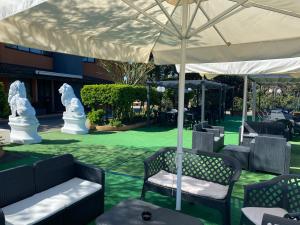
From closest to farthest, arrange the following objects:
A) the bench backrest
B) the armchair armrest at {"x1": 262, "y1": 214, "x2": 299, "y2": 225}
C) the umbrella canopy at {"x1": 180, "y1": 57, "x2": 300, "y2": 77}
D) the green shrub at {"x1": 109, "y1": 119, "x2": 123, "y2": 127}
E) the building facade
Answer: the armchair armrest at {"x1": 262, "y1": 214, "x2": 299, "y2": 225} < the bench backrest < the umbrella canopy at {"x1": 180, "y1": 57, "x2": 300, "y2": 77} < the green shrub at {"x1": 109, "y1": 119, "x2": 123, "y2": 127} < the building facade

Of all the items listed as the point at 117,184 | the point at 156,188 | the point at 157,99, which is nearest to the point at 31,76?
the point at 157,99

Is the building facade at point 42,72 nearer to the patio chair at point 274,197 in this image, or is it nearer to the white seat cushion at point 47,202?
the white seat cushion at point 47,202

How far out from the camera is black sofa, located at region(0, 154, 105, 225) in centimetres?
308

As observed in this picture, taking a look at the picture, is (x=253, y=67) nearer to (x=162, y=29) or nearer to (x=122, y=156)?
(x=162, y=29)

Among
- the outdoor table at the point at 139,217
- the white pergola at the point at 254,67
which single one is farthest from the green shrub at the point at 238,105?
the outdoor table at the point at 139,217

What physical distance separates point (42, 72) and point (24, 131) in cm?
1327

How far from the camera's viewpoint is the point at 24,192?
346 cm

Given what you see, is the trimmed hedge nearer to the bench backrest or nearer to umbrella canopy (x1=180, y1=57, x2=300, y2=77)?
umbrella canopy (x1=180, y1=57, x2=300, y2=77)

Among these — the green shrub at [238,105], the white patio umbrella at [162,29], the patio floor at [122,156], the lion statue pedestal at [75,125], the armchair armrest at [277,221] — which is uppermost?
the white patio umbrella at [162,29]

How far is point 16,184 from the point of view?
334cm

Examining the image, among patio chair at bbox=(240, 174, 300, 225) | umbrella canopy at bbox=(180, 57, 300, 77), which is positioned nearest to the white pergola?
umbrella canopy at bbox=(180, 57, 300, 77)

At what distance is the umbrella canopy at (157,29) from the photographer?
3.09m

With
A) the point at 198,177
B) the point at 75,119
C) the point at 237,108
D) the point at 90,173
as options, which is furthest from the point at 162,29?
the point at 237,108

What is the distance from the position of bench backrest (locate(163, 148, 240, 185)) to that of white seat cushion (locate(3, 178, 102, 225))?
4.70 ft
